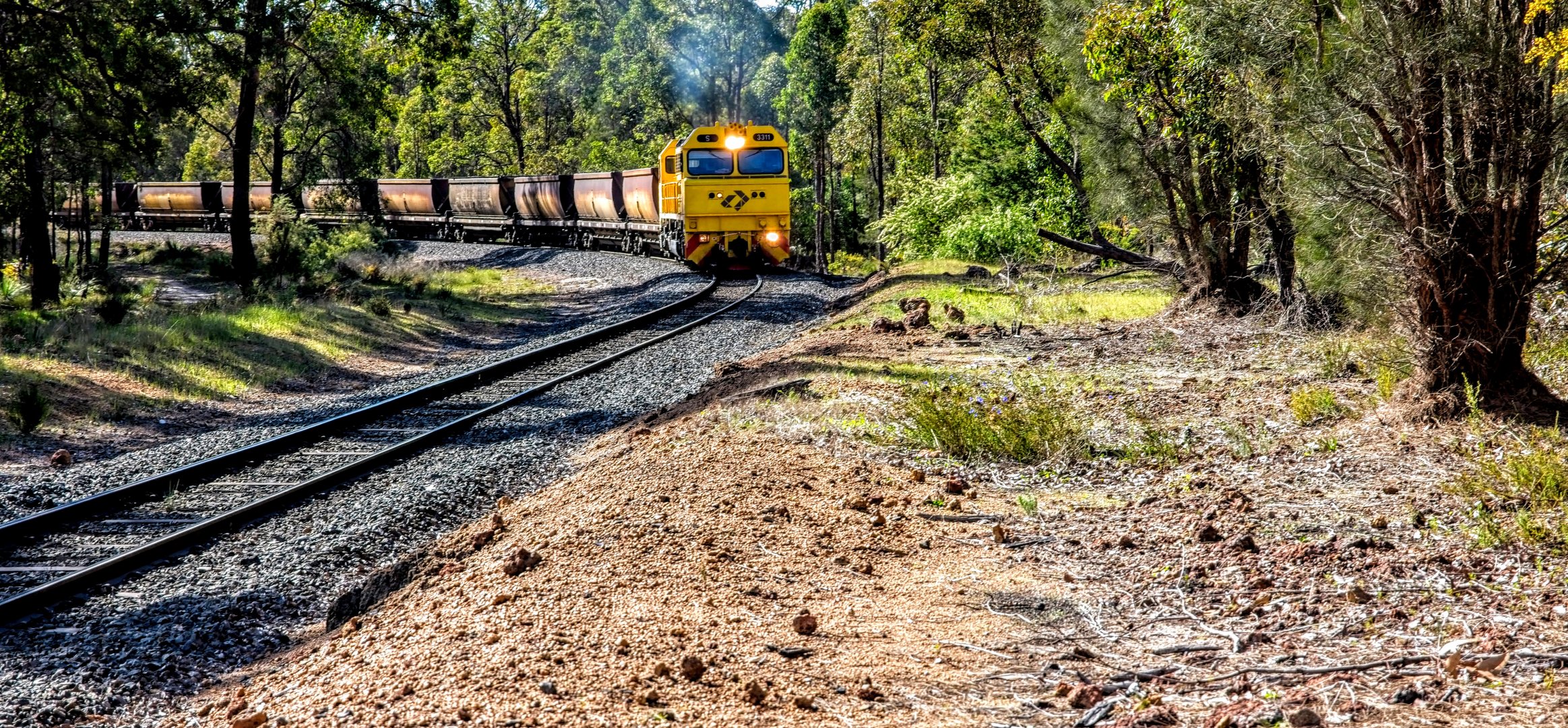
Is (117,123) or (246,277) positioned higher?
(117,123)

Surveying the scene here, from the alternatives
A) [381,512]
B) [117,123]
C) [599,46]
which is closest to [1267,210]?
[381,512]

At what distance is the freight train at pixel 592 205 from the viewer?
87.0 ft

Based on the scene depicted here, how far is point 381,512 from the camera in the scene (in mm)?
7699

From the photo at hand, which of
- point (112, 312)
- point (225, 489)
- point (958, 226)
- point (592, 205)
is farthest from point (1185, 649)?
point (592, 205)

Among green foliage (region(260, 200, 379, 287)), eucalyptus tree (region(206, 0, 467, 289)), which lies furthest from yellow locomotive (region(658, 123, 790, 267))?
green foliage (region(260, 200, 379, 287))

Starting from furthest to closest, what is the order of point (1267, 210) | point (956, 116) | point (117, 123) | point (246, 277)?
point (956, 116) → point (246, 277) → point (117, 123) → point (1267, 210)

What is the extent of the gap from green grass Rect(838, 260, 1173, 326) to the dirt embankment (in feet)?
28.1

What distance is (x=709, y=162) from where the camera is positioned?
26.4 m

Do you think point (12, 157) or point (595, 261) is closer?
point (12, 157)

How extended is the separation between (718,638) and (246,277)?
21.3 meters

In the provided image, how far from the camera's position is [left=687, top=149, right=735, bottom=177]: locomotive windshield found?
26.3 meters

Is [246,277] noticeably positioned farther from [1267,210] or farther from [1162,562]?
[1162,562]

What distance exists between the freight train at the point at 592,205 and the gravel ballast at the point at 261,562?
1349 cm

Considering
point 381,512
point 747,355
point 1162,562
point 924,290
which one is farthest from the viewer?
point 924,290
